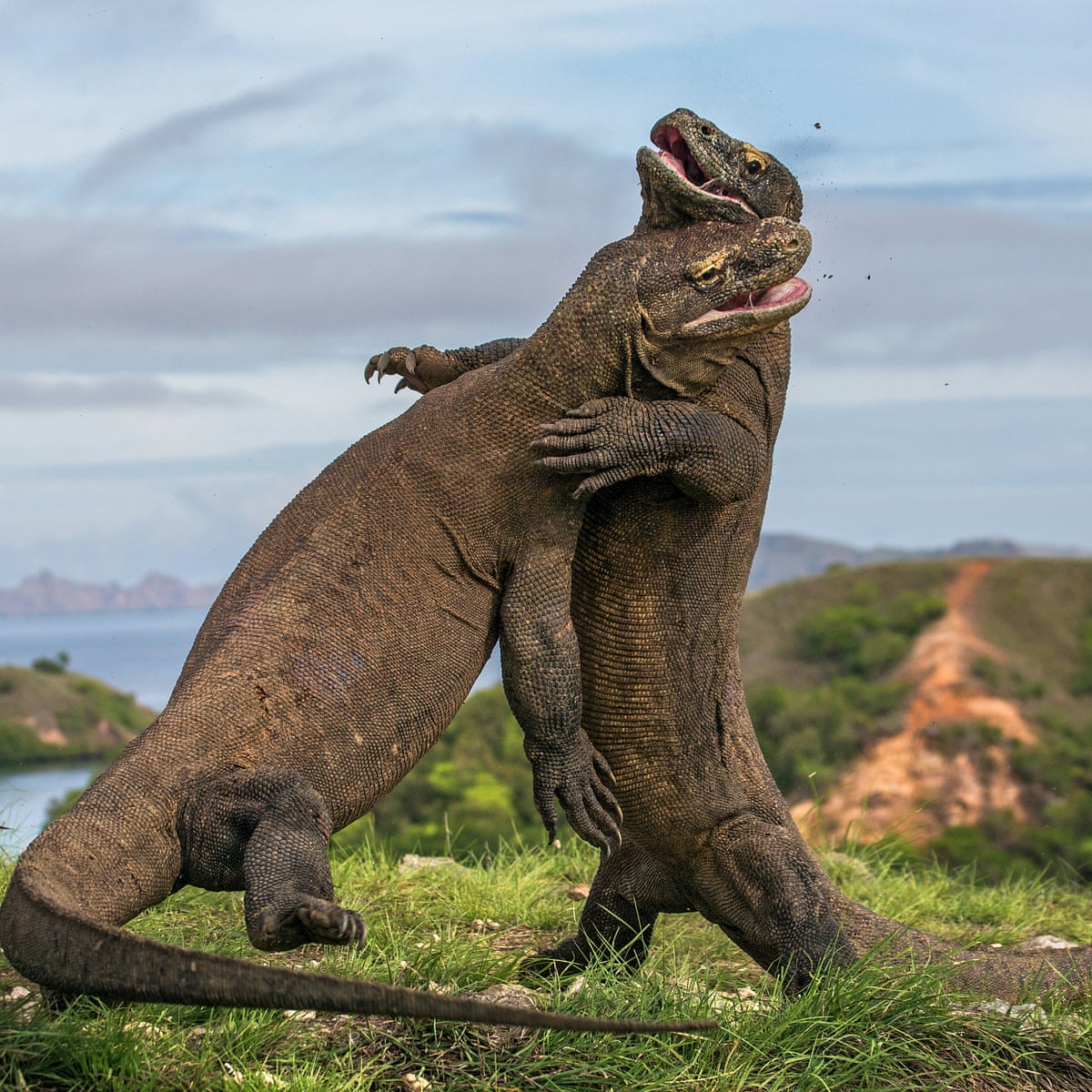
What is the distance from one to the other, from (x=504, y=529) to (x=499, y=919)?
3138 millimetres

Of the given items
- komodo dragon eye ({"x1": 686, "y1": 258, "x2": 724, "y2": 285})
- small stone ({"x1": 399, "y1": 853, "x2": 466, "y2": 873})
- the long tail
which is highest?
komodo dragon eye ({"x1": 686, "y1": 258, "x2": 724, "y2": 285})

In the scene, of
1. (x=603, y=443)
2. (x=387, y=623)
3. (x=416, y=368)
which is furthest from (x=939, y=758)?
(x=387, y=623)

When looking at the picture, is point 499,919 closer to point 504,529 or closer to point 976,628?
point 504,529

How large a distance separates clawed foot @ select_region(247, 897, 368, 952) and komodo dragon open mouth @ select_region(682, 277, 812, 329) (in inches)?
92.6

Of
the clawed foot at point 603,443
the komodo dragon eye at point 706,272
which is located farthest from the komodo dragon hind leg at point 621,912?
the komodo dragon eye at point 706,272

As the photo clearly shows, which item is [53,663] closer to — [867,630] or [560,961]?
[867,630]

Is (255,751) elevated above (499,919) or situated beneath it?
elevated above

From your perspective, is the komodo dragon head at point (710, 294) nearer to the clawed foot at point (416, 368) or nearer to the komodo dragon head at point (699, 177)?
the komodo dragon head at point (699, 177)

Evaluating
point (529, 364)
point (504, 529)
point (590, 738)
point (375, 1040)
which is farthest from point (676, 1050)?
point (529, 364)

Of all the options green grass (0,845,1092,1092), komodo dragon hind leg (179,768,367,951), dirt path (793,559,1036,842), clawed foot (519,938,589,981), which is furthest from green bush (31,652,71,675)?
komodo dragon hind leg (179,768,367,951)

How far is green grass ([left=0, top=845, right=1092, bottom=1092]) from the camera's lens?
4.32 m

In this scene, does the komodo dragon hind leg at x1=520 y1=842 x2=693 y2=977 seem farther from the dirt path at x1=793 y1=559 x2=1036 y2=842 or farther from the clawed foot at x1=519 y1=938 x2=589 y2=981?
the dirt path at x1=793 y1=559 x2=1036 y2=842

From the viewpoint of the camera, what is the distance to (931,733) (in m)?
28.3

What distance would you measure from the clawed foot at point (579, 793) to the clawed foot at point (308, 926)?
125 centimetres
